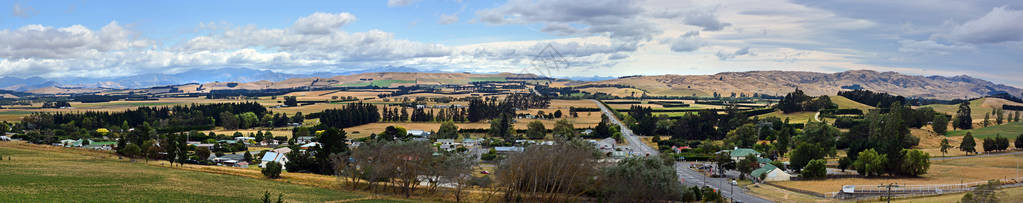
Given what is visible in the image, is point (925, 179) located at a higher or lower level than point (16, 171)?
lower

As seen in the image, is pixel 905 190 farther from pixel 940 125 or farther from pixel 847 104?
pixel 847 104

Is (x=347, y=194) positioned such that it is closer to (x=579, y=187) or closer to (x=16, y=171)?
(x=579, y=187)

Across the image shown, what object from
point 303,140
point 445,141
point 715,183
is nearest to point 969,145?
point 715,183

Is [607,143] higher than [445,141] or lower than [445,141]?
lower

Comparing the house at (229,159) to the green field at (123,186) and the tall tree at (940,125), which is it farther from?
the tall tree at (940,125)

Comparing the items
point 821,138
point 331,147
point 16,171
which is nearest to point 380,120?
point 331,147
